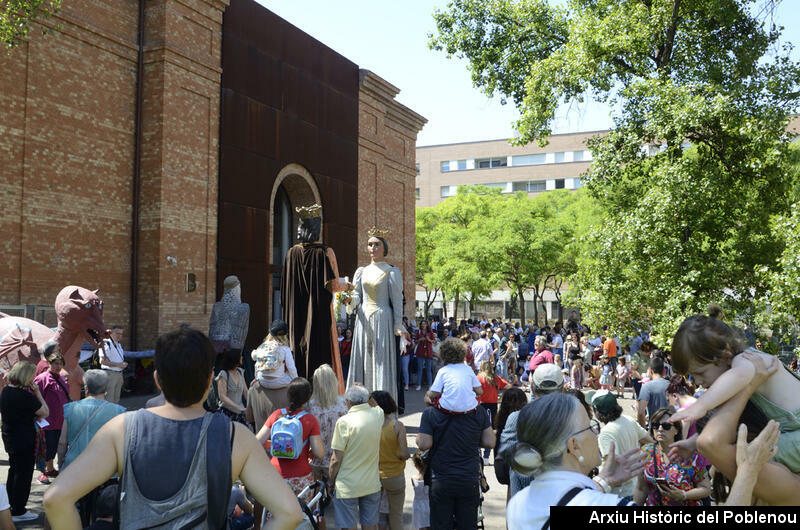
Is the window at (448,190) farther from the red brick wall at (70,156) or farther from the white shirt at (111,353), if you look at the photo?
the white shirt at (111,353)

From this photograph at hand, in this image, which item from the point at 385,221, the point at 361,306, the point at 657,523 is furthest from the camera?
the point at 385,221

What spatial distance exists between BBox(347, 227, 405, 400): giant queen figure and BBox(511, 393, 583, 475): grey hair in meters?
5.69

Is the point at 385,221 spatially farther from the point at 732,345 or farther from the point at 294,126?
the point at 732,345

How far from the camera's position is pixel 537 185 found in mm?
64000

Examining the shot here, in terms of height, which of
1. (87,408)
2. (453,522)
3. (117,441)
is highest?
(117,441)

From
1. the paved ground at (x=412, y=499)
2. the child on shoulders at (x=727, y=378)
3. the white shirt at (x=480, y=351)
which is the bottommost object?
the paved ground at (x=412, y=499)

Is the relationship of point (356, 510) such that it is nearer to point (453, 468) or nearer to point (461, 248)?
point (453, 468)

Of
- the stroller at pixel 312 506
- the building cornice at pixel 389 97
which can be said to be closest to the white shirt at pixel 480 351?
the stroller at pixel 312 506

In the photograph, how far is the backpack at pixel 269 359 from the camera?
7.05 metres

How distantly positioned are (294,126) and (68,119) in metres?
6.90

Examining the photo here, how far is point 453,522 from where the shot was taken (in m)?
5.38

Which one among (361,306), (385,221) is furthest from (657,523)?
(385,221)

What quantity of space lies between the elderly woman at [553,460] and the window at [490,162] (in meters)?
64.3

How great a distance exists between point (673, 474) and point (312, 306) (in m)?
5.10
